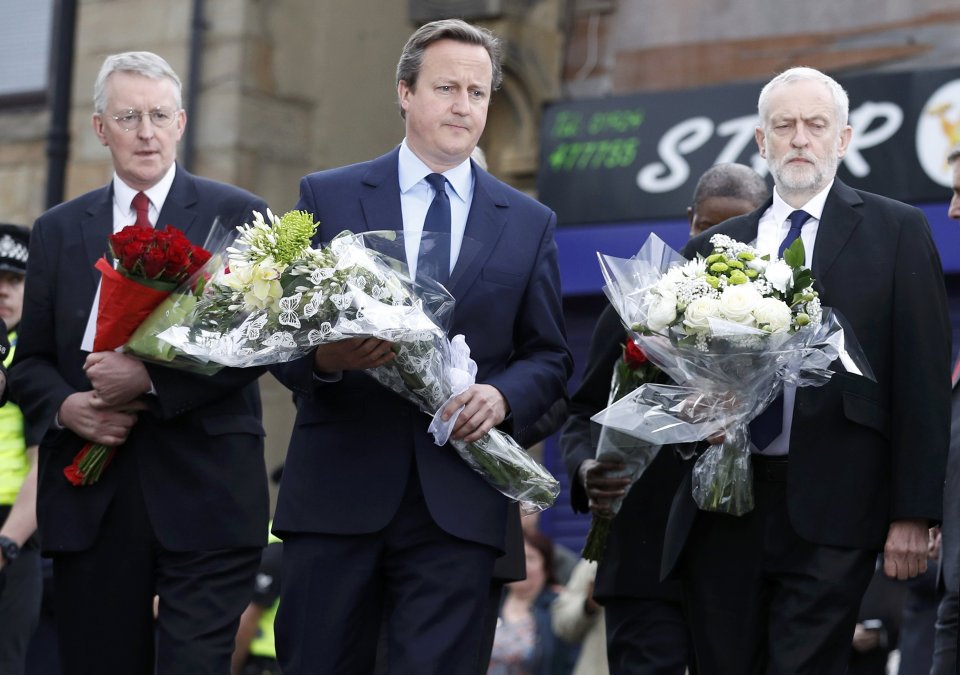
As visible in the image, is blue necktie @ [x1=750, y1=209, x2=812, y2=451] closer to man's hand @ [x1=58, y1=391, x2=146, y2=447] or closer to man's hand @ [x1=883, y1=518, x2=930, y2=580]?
man's hand @ [x1=883, y1=518, x2=930, y2=580]

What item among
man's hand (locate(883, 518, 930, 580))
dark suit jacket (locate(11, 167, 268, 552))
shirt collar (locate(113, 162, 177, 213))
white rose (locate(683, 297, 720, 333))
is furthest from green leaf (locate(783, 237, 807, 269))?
shirt collar (locate(113, 162, 177, 213))

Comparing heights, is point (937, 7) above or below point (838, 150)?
above

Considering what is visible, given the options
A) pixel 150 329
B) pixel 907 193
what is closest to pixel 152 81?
pixel 150 329

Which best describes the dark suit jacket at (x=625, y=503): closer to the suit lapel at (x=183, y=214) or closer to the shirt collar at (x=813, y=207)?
the shirt collar at (x=813, y=207)

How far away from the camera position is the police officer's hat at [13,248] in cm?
775

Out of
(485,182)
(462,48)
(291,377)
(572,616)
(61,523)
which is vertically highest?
(462,48)

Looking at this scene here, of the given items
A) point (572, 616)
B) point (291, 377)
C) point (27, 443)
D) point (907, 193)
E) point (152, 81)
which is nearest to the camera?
point (291, 377)

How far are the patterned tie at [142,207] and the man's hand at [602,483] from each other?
182 centimetres

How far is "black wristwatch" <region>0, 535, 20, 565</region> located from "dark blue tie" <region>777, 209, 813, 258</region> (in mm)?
3440

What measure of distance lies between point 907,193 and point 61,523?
753 centimetres

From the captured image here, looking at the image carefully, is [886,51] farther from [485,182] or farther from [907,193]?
[485,182]

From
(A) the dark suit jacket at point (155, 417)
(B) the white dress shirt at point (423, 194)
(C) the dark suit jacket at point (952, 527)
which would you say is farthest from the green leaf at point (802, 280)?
(A) the dark suit jacket at point (155, 417)

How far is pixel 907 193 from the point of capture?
11.9 m

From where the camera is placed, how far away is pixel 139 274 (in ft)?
18.3
